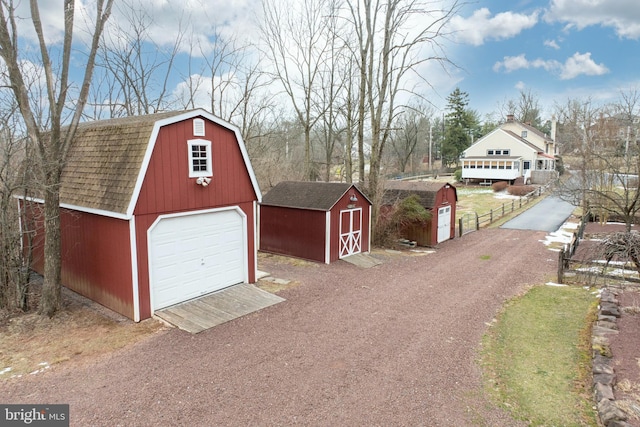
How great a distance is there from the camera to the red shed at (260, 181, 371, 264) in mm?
14992

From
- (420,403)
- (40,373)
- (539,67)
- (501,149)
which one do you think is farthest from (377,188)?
(501,149)

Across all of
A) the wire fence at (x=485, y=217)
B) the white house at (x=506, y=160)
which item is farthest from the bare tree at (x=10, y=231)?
the white house at (x=506, y=160)

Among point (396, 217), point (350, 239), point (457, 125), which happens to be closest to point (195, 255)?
point (350, 239)

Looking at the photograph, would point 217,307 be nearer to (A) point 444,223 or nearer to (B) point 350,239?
(B) point 350,239

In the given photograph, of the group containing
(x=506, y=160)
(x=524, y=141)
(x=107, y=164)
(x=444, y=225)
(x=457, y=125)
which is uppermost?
(x=457, y=125)

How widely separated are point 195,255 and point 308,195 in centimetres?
658

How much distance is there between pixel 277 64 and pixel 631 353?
2179cm

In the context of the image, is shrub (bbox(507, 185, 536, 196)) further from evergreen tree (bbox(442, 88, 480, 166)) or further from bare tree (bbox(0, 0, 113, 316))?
bare tree (bbox(0, 0, 113, 316))

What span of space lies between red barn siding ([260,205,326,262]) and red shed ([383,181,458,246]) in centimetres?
591

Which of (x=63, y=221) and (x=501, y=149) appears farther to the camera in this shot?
(x=501, y=149)

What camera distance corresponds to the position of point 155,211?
29.6 ft

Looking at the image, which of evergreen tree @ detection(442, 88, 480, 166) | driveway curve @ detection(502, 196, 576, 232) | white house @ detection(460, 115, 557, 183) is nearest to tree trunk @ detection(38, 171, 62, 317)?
driveway curve @ detection(502, 196, 576, 232)

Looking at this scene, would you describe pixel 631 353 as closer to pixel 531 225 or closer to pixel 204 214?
pixel 204 214

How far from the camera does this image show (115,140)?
9727 millimetres
